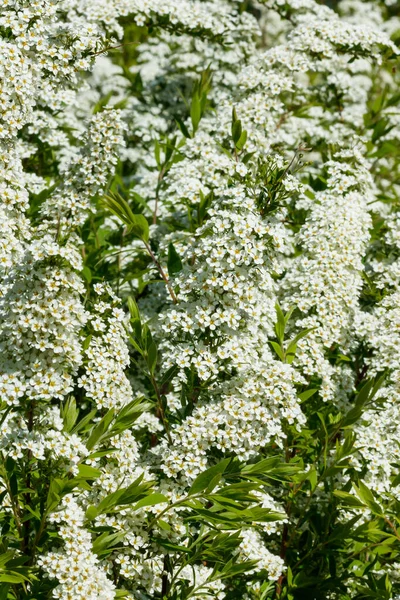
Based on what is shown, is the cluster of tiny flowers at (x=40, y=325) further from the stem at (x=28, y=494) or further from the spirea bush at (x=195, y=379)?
the stem at (x=28, y=494)

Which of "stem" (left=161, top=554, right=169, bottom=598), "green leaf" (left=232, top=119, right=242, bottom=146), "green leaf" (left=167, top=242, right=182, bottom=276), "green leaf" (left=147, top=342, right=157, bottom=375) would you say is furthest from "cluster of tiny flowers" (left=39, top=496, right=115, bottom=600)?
"green leaf" (left=232, top=119, right=242, bottom=146)

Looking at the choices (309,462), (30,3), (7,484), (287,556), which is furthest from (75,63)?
(287,556)

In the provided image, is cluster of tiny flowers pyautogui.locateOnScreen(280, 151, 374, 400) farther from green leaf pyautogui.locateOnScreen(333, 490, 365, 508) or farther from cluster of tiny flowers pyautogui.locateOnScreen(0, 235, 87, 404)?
cluster of tiny flowers pyautogui.locateOnScreen(0, 235, 87, 404)

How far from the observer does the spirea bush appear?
2.85 metres

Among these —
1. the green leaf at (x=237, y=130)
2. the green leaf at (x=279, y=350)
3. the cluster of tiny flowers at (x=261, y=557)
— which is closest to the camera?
the cluster of tiny flowers at (x=261, y=557)

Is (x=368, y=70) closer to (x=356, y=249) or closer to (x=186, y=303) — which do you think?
(x=356, y=249)

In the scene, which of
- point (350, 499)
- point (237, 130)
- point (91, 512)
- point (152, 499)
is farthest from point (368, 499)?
point (237, 130)

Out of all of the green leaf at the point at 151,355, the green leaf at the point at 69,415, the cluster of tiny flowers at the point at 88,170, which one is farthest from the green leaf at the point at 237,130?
the green leaf at the point at 69,415

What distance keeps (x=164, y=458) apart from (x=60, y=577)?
60 cm

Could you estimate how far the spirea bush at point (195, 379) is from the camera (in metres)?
2.85

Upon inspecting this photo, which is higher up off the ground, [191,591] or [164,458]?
[164,458]

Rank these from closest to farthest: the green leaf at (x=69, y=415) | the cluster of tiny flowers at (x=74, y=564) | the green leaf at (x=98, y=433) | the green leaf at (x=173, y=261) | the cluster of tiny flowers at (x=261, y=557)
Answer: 1. the cluster of tiny flowers at (x=74, y=564)
2. the green leaf at (x=98, y=433)
3. the green leaf at (x=69, y=415)
4. the cluster of tiny flowers at (x=261, y=557)
5. the green leaf at (x=173, y=261)

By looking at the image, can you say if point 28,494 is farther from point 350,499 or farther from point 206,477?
point 350,499

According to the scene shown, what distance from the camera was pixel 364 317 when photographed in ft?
13.4
